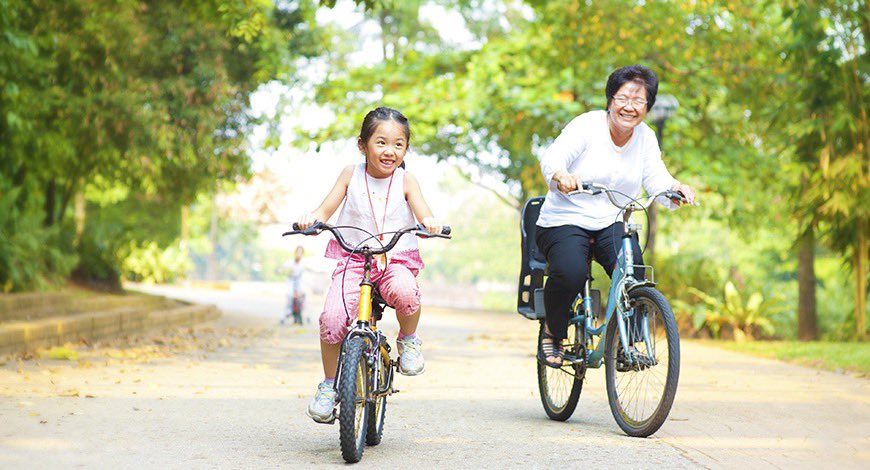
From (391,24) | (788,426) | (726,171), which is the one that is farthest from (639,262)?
(391,24)

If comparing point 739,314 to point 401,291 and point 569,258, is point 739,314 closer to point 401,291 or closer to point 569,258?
point 569,258

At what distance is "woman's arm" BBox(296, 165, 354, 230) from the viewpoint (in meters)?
5.64

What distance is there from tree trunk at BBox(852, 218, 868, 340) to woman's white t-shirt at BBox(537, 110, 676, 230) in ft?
30.1

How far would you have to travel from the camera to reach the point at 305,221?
542 centimetres

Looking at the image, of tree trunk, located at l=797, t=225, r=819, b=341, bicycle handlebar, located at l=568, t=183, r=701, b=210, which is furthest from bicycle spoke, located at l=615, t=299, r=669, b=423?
tree trunk, located at l=797, t=225, r=819, b=341

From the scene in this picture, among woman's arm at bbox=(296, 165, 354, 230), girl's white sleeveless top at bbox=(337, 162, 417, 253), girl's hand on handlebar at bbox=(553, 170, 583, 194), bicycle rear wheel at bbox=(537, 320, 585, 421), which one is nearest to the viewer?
woman's arm at bbox=(296, 165, 354, 230)

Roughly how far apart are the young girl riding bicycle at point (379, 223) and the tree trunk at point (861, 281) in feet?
34.7

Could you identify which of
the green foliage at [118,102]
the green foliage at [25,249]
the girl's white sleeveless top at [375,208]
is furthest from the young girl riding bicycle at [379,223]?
the green foliage at [25,249]

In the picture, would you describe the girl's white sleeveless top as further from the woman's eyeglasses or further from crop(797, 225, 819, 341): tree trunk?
crop(797, 225, 819, 341): tree trunk

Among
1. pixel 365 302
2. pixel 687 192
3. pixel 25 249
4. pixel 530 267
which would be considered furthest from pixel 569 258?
pixel 25 249

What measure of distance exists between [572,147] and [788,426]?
211 centimetres

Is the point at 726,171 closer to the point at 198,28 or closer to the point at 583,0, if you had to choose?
the point at 583,0

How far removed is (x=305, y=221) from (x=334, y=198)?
348mm

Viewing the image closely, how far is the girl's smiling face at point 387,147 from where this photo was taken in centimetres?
566
